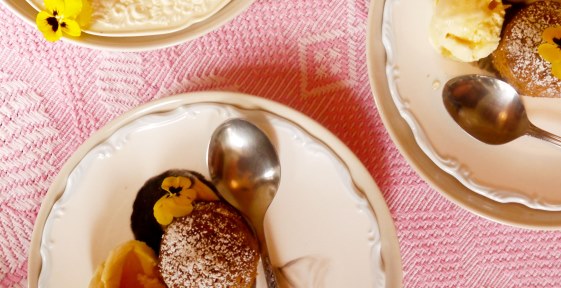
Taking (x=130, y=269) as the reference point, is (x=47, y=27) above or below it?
above

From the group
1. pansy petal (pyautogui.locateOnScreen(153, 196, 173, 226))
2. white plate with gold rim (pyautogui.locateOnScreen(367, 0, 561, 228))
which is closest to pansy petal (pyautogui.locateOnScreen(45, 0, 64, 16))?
pansy petal (pyautogui.locateOnScreen(153, 196, 173, 226))

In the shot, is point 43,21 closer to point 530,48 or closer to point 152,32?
point 152,32

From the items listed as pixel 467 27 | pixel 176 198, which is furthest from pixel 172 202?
pixel 467 27

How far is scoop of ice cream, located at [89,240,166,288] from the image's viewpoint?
58cm

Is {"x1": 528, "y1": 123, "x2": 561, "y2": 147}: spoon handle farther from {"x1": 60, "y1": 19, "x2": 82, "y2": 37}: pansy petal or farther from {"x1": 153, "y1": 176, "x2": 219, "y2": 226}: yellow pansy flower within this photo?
{"x1": 60, "y1": 19, "x2": 82, "y2": 37}: pansy petal

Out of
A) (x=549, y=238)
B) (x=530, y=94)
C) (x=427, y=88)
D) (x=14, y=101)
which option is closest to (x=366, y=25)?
(x=427, y=88)

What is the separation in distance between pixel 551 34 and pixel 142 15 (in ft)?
1.50

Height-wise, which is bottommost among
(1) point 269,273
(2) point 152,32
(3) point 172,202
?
(1) point 269,273

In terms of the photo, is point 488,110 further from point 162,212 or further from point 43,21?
point 43,21

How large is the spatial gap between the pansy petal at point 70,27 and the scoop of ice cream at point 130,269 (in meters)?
0.24

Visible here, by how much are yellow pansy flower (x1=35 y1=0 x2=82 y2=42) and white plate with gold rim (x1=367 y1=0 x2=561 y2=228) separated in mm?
330

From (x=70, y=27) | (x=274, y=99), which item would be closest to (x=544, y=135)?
(x=274, y=99)

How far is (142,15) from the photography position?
631 millimetres

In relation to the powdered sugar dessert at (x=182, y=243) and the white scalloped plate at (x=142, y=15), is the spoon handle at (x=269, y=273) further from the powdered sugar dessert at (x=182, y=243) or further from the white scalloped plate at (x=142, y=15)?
the white scalloped plate at (x=142, y=15)
